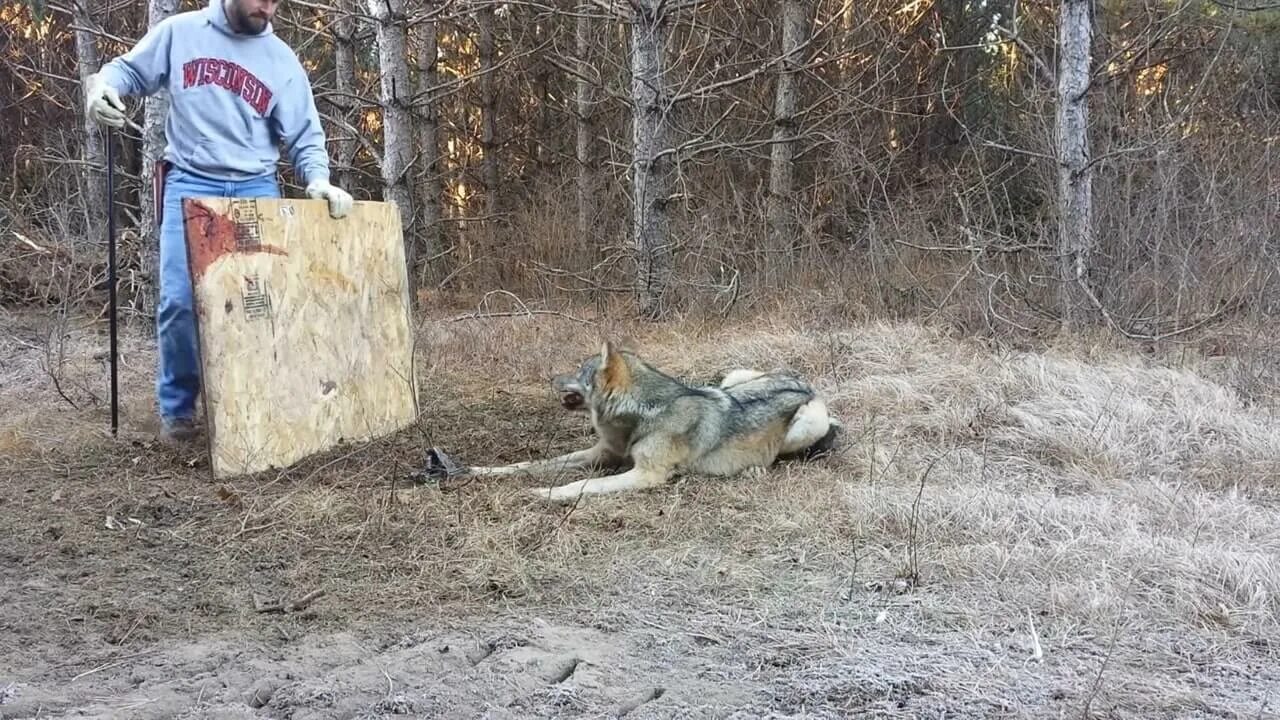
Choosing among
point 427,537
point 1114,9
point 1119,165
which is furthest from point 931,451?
point 1114,9

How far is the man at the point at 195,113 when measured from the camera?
4559 mm

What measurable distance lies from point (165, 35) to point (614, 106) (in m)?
9.66

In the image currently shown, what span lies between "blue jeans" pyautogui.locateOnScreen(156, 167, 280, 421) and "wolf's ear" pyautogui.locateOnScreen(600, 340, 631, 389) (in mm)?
2030

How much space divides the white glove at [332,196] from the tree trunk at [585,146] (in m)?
6.95

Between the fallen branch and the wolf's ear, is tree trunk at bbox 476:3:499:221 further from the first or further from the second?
the fallen branch

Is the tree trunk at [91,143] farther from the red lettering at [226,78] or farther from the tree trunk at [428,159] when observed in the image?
the red lettering at [226,78]

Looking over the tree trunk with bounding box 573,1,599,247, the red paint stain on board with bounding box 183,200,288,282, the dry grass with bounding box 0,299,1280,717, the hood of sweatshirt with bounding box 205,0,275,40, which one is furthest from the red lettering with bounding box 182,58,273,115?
the tree trunk with bounding box 573,1,599,247

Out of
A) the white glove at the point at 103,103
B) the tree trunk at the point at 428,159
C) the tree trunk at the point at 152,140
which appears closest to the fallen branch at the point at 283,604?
A: the white glove at the point at 103,103

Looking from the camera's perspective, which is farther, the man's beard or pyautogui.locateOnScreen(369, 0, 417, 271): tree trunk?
pyautogui.locateOnScreen(369, 0, 417, 271): tree trunk

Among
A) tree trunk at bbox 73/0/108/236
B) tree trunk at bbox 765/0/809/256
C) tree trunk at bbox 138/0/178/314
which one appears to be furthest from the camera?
tree trunk at bbox 765/0/809/256

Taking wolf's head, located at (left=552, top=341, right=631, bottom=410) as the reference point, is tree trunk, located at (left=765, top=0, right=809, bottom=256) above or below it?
above

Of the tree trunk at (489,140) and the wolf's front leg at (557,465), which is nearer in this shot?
the wolf's front leg at (557,465)

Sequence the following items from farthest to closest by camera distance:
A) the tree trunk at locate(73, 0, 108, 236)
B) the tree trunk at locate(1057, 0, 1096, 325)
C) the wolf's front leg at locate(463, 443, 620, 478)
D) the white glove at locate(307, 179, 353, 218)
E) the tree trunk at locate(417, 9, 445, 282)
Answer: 1. the tree trunk at locate(417, 9, 445, 282)
2. the tree trunk at locate(73, 0, 108, 236)
3. the tree trunk at locate(1057, 0, 1096, 325)
4. the white glove at locate(307, 179, 353, 218)
5. the wolf's front leg at locate(463, 443, 620, 478)

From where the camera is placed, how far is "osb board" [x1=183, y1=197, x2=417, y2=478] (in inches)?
170
